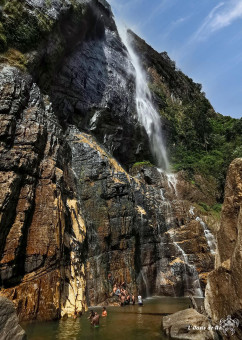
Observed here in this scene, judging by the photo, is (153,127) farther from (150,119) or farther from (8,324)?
(8,324)

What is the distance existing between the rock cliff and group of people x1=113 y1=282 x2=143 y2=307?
1.34 feet

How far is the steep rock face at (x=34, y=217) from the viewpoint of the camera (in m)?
11.4

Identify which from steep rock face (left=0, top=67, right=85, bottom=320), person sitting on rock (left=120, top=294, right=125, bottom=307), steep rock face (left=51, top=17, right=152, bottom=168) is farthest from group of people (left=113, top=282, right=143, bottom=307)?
steep rock face (left=51, top=17, right=152, bottom=168)

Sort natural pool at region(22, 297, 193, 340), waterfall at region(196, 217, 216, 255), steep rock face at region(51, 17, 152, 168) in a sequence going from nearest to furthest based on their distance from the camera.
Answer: natural pool at region(22, 297, 193, 340), waterfall at region(196, 217, 216, 255), steep rock face at region(51, 17, 152, 168)

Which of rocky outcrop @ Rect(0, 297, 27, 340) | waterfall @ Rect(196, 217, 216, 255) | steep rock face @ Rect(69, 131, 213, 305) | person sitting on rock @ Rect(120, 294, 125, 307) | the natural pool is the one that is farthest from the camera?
waterfall @ Rect(196, 217, 216, 255)

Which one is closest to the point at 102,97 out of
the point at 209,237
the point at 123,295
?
the point at 209,237

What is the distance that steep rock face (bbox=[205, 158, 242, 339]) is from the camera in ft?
19.3

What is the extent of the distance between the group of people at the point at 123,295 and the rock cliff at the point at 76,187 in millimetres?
408

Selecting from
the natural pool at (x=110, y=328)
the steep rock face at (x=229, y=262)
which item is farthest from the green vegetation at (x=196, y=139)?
the steep rock face at (x=229, y=262)

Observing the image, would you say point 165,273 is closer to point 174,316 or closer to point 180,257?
point 180,257

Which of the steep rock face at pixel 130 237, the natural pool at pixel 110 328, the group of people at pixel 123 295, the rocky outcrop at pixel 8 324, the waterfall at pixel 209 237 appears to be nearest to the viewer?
the rocky outcrop at pixel 8 324

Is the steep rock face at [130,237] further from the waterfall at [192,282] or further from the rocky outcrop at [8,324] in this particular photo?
the rocky outcrop at [8,324]

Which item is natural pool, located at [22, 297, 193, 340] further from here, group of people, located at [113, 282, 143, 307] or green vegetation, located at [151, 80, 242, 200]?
green vegetation, located at [151, 80, 242, 200]

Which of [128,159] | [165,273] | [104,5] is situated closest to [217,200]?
[128,159]
